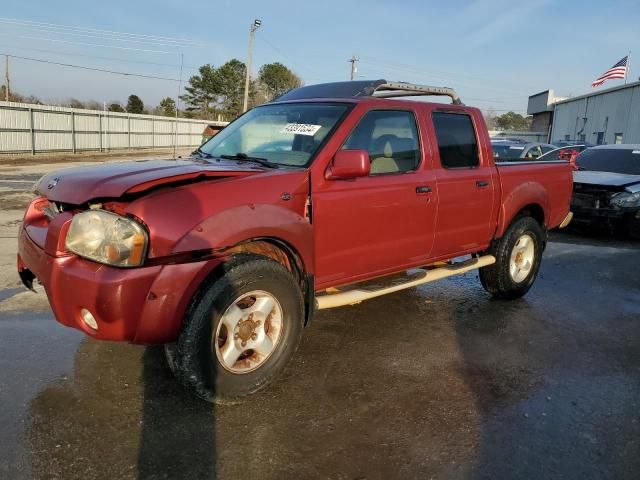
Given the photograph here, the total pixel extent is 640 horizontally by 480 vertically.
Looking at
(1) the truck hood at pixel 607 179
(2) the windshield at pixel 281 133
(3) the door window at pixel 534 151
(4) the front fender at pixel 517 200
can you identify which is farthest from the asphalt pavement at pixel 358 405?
(3) the door window at pixel 534 151

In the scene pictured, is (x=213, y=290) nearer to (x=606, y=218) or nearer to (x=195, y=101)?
(x=606, y=218)

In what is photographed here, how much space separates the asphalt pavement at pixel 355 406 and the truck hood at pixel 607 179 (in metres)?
5.32

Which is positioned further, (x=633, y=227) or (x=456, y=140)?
(x=633, y=227)

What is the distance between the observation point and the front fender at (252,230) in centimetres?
288

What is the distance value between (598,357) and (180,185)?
3.46m

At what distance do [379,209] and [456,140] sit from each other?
138cm

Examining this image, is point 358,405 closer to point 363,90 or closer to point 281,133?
Answer: point 281,133

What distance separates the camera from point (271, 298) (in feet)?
10.6

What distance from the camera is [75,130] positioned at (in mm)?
26688

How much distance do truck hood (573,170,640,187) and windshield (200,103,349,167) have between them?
734 centimetres

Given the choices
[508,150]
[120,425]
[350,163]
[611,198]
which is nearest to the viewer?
[120,425]

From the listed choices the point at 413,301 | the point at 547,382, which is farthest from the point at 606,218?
the point at 547,382

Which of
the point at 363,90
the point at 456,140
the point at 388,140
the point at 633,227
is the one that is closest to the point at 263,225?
the point at 388,140

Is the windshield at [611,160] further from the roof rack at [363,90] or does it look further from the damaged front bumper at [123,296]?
the damaged front bumper at [123,296]
